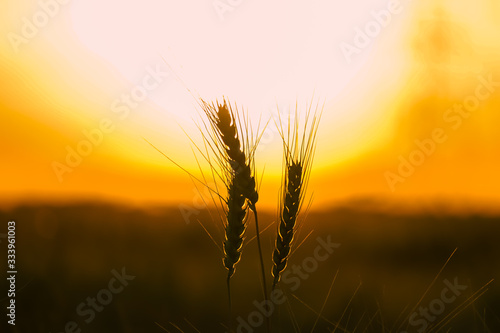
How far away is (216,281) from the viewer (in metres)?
5.40

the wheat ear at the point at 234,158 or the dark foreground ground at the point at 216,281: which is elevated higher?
the wheat ear at the point at 234,158

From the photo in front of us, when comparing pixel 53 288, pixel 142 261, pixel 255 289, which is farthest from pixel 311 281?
pixel 53 288

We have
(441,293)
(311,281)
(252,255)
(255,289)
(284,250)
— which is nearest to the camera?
→ (284,250)

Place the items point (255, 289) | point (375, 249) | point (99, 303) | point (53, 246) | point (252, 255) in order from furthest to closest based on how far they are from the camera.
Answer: point (375, 249) → point (252, 255) → point (255, 289) → point (53, 246) → point (99, 303)

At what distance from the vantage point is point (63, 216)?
556 centimetres

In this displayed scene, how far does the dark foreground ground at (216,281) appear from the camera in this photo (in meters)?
3.12

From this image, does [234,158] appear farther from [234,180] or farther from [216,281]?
[216,281]

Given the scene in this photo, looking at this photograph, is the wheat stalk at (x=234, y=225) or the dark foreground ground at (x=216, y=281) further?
the dark foreground ground at (x=216, y=281)

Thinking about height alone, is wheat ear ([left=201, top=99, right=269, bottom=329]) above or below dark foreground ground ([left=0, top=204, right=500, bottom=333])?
above

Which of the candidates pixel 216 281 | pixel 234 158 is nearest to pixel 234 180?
pixel 234 158

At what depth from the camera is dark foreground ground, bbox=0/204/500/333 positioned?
3.12 m

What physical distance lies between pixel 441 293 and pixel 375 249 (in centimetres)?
449

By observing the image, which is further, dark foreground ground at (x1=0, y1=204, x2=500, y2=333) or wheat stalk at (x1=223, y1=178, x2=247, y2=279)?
dark foreground ground at (x1=0, y1=204, x2=500, y2=333)

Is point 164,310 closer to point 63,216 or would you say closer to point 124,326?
point 124,326
